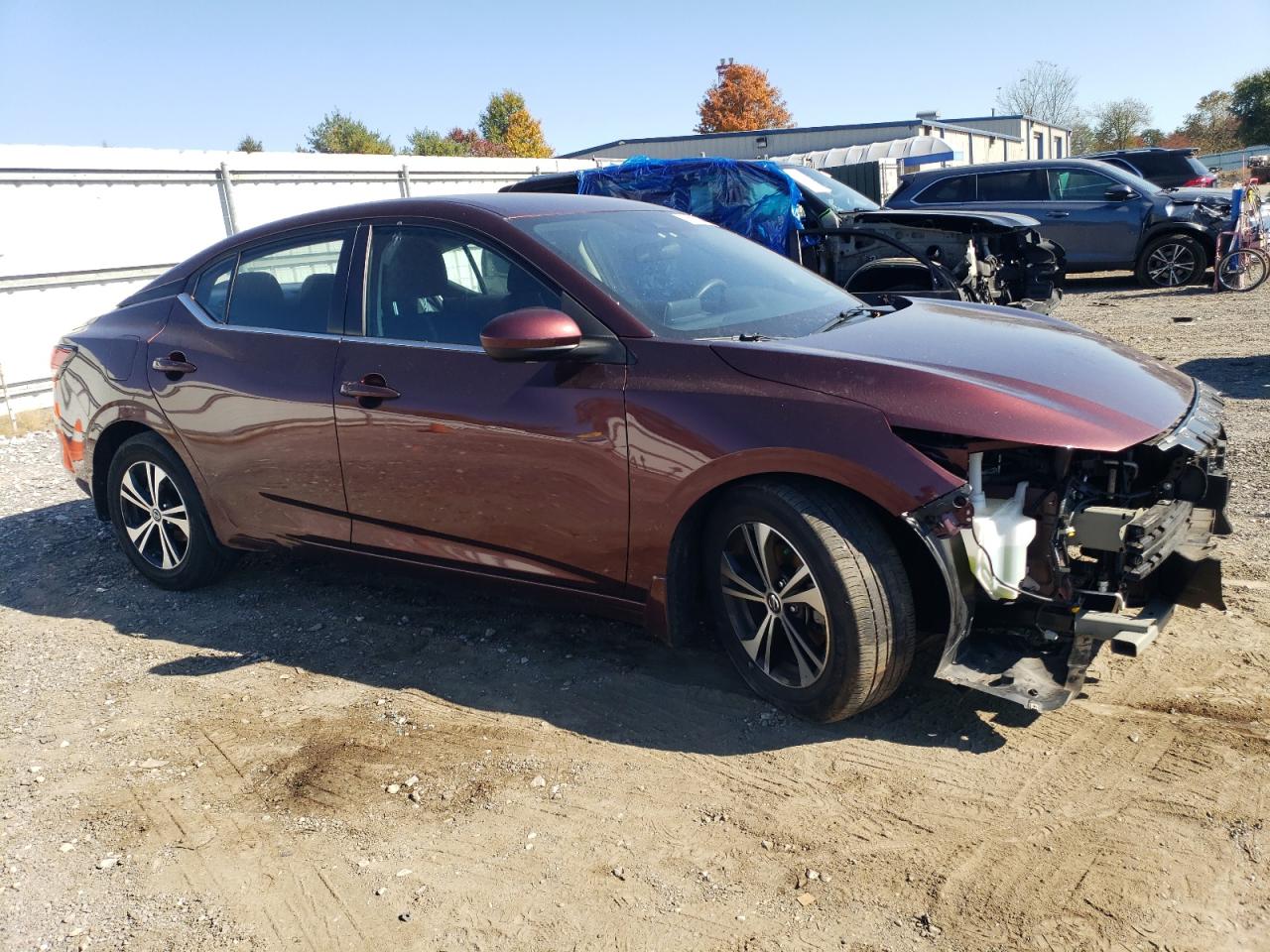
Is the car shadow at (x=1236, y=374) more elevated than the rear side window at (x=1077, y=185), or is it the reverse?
the rear side window at (x=1077, y=185)

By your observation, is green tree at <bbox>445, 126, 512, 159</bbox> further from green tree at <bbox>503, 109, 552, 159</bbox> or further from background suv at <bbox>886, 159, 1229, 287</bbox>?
background suv at <bbox>886, 159, 1229, 287</bbox>

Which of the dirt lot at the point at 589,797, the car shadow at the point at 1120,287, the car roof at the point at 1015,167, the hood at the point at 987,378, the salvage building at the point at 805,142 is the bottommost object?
the dirt lot at the point at 589,797

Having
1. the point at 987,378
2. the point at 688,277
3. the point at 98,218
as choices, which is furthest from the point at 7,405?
the point at 987,378

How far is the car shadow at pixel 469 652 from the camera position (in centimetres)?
355

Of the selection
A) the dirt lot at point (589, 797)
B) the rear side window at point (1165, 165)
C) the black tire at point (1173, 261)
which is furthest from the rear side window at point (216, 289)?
the rear side window at point (1165, 165)

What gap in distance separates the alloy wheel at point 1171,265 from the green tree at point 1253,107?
54.9m

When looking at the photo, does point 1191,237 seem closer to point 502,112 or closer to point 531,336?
point 531,336

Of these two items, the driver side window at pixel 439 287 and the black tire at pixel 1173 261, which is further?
the black tire at pixel 1173 261

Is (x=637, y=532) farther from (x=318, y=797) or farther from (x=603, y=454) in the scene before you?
(x=318, y=797)

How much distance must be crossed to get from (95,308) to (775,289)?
10.7m

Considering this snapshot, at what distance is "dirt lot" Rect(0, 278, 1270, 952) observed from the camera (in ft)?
8.80

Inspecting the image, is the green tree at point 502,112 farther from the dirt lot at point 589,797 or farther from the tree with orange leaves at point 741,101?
the dirt lot at point 589,797

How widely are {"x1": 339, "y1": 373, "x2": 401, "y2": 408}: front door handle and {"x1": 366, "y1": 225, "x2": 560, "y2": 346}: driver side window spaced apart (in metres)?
0.19

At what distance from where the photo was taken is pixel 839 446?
125 inches
